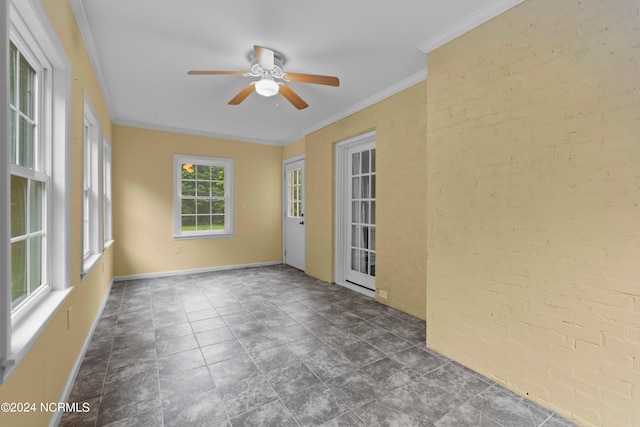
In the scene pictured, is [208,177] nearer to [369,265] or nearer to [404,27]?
[369,265]

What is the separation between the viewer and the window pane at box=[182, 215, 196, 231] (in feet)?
17.2

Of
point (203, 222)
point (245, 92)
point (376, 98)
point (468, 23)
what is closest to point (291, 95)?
point (245, 92)

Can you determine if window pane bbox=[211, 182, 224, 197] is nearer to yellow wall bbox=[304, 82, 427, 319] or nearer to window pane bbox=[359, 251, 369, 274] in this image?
yellow wall bbox=[304, 82, 427, 319]

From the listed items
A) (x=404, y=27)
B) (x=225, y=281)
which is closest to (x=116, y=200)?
(x=225, y=281)

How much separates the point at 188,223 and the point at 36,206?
3684mm

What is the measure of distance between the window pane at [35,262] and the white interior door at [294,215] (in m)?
4.04

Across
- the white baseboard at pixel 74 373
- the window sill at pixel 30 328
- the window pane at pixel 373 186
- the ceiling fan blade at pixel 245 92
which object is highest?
the ceiling fan blade at pixel 245 92

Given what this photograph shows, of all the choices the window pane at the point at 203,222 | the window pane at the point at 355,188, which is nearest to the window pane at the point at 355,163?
the window pane at the point at 355,188

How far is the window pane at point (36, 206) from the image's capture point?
5.38 ft

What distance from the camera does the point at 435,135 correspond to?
96.3 inches

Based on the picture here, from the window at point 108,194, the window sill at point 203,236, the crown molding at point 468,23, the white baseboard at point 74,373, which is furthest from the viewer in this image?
the window sill at point 203,236

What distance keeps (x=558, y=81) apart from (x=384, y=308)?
2678 mm

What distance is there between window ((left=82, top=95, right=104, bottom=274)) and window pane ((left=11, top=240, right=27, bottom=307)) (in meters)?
1.49

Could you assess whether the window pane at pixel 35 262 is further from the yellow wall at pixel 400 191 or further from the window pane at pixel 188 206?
the window pane at pixel 188 206
